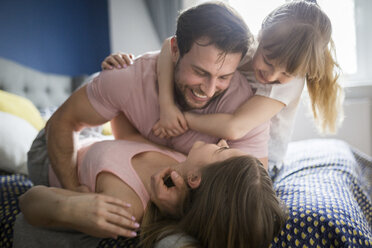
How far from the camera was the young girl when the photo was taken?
122 centimetres

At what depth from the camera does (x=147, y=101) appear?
4.45ft

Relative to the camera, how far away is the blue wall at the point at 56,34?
9.73 feet

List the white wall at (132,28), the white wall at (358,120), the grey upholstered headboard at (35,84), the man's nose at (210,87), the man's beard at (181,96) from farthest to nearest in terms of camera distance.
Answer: the white wall at (132,28)
the white wall at (358,120)
the grey upholstered headboard at (35,84)
the man's beard at (181,96)
the man's nose at (210,87)

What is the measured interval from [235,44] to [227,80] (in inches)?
5.6

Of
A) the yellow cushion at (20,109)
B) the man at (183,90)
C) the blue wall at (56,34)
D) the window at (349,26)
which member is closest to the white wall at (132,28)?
the blue wall at (56,34)

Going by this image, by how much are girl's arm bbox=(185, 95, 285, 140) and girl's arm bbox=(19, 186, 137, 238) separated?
44cm

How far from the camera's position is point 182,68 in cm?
127

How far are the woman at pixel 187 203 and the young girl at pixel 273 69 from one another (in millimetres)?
191

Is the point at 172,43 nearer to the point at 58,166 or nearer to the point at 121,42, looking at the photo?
the point at 58,166

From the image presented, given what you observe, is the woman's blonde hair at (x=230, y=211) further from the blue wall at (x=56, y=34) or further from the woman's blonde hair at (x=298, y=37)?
the blue wall at (x=56, y=34)

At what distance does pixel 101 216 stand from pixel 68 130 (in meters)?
0.59

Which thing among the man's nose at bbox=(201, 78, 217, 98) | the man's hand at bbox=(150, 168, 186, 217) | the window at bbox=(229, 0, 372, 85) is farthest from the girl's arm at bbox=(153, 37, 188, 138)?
the window at bbox=(229, 0, 372, 85)

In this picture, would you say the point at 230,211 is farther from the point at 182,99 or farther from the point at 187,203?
the point at 182,99

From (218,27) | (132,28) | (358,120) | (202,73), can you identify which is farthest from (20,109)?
(358,120)
